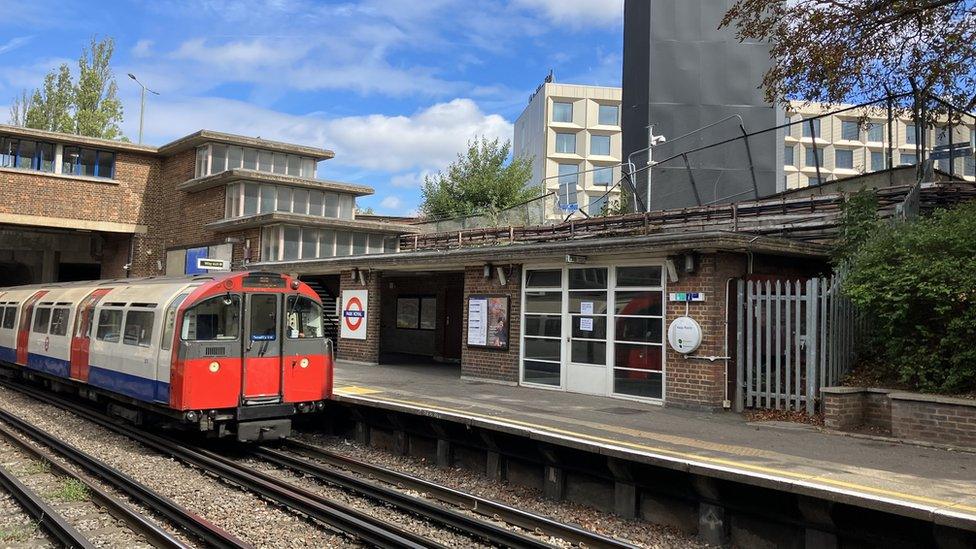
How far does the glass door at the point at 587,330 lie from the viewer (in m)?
12.8

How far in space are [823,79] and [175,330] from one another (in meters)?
11.1

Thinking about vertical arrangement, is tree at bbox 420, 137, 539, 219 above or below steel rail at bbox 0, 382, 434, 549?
above

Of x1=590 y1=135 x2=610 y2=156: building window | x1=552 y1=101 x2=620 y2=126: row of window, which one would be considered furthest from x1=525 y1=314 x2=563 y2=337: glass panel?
x1=590 y1=135 x2=610 y2=156: building window

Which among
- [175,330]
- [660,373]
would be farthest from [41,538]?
[660,373]

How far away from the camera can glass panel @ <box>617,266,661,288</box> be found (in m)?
12.0

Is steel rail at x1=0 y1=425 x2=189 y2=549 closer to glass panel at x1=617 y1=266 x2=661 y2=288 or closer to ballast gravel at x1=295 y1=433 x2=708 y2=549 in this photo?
ballast gravel at x1=295 y1=433 x2=708 y2=549

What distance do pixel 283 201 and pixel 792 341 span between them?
22.6 m

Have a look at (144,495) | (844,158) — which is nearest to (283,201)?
(144,495)

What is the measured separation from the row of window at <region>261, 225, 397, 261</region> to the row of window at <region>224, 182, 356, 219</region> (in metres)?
2.36

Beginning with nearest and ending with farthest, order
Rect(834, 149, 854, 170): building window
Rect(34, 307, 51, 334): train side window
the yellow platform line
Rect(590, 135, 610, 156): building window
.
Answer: the yellow platform line < Rect(34, 307, 51, 334): train side window < Rect(834, 149, 854, 170): building window < Rect(590, 135, 610, 156): building window

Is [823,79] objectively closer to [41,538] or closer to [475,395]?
[475,395]

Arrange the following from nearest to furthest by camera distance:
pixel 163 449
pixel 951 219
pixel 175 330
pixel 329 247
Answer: pixel 951 219 → pixel 175 330 → pixel 163 449 → pixel 329 247

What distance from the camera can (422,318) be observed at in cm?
2238

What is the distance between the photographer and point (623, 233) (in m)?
15.9
